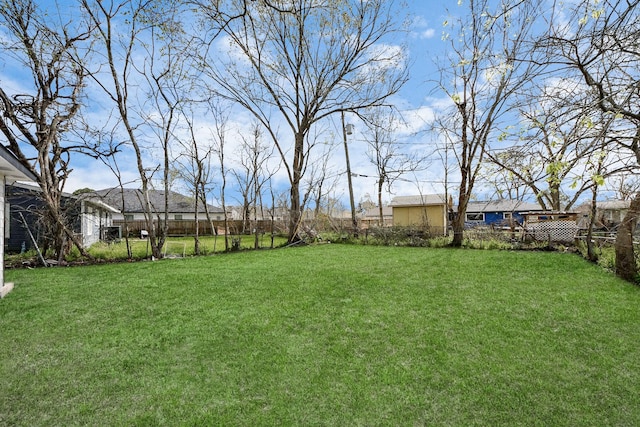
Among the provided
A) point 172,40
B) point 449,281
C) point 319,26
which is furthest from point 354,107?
point 449,281

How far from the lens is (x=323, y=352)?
10.6 feet

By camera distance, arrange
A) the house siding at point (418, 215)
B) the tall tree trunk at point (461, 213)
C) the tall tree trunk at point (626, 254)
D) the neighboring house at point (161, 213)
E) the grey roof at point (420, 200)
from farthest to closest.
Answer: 1. the neighboring house at point (161, 213)
2. the grey roof at point (420, 200)
3. the house siding at point (418, 215)
4. the tall tree trunk at point (461, 213)
5. the tall tree trunk at point (626, 254)

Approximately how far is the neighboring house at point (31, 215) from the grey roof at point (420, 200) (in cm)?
1571

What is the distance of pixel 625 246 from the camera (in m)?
6.10

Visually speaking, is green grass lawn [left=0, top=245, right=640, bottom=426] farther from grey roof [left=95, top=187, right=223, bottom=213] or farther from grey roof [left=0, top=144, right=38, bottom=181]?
grey roof [left=95, top=187, right=223, bottom=213]

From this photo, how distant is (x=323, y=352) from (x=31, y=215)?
13.1 meters

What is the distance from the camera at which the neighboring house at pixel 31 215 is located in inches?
354

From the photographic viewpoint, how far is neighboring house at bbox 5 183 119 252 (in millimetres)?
8985

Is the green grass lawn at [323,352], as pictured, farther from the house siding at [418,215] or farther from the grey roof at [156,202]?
the grey roof at [156,202]

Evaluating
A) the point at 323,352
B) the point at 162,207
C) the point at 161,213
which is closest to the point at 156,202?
the point at 161,213

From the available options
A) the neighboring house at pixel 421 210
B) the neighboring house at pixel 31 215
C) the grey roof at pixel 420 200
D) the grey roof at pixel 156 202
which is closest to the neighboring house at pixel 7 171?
the neighboring house at pixel 31 215

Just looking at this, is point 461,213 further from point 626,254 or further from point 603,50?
point 603,50

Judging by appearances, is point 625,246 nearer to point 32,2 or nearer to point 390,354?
point 390,354

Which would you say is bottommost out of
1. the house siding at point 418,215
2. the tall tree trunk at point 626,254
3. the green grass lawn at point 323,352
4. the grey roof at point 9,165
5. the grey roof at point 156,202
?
the green grass lawn at point 323,352
